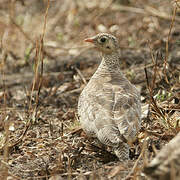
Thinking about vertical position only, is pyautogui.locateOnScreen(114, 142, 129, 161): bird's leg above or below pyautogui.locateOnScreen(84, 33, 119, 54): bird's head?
below

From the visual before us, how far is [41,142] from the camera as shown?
15.4 ft

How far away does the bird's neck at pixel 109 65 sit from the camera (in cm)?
486

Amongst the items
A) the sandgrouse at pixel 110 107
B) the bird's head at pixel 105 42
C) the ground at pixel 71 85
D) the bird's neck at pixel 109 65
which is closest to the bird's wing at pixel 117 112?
the sandgrouse at pixel 110 107

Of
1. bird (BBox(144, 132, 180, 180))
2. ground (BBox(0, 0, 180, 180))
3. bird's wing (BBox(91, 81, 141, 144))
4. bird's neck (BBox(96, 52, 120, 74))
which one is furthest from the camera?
bird's neck (BBox(96, 52, 120, 74))

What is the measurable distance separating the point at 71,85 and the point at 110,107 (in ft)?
8.68

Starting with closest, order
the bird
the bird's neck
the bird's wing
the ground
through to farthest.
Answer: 1. the bird
2. the bird's wing
3. the ground
4. the bird's neck

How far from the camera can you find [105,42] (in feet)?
16.1

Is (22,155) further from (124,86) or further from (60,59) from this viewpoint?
(60,59)

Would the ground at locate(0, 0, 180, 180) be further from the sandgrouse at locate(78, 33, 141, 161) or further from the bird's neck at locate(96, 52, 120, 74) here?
the bird's neck at locate(96, 52, 120, 74)

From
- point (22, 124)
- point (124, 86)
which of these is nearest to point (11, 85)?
point (22, 124)

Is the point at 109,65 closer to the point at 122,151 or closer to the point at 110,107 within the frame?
the point at 110,107

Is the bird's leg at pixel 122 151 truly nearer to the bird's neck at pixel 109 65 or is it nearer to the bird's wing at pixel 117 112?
the bird's wing at pixel 117 112

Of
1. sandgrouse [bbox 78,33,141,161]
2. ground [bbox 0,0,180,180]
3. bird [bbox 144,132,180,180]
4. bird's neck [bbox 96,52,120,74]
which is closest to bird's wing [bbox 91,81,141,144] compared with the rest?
sandgrouse [bbox 78,33,141,161]

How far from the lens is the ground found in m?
3.88
